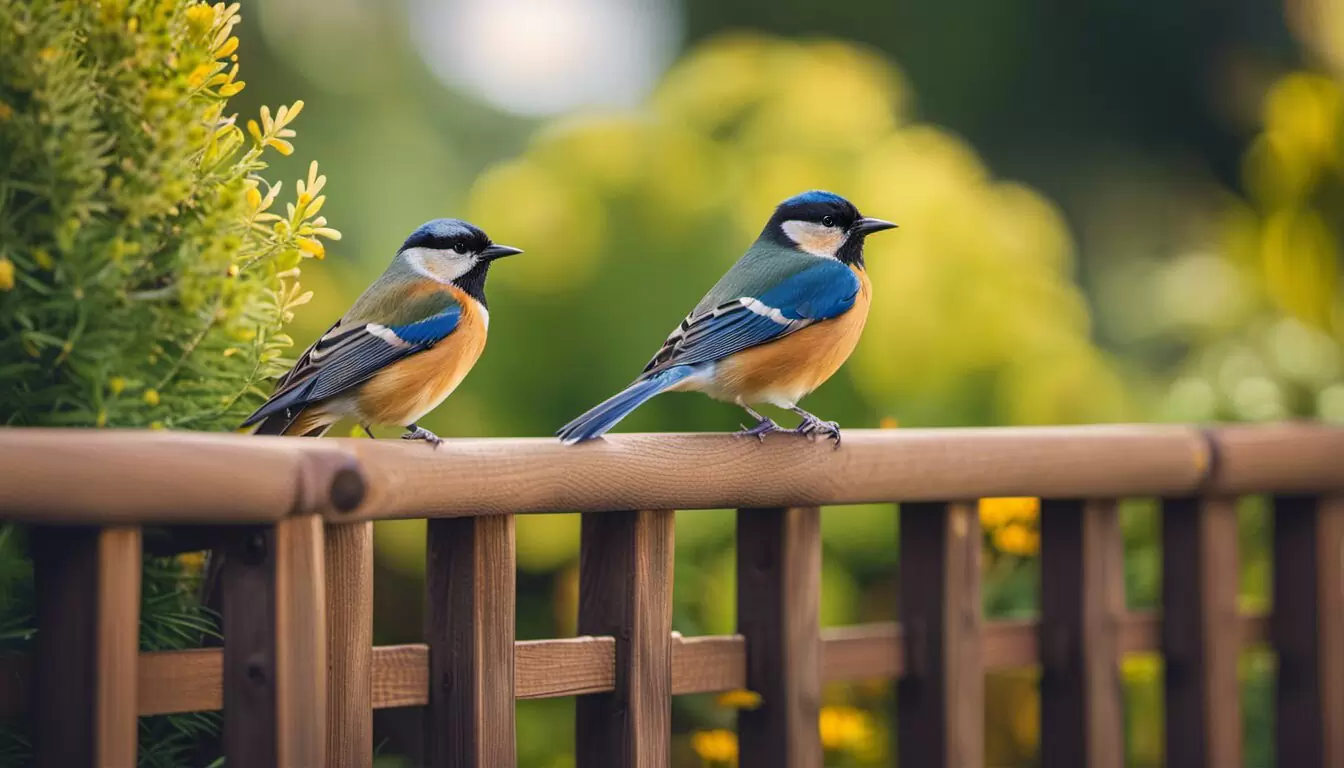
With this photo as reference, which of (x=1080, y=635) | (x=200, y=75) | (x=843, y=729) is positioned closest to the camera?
(x=200, y=75)

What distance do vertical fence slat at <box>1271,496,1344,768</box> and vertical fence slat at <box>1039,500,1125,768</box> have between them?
0.62 meters

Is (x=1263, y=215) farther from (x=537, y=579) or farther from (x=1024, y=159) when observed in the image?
(x=537, y=579)

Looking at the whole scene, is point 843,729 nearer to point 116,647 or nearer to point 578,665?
point 578,665

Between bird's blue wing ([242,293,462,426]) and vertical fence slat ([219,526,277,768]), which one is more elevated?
bird's blue wing ([242,293,462,426])

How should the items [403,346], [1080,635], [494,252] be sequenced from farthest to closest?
[1080,635] → [494,252] → [403,346]

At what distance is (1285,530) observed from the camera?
129 inches

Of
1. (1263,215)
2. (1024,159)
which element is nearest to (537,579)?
(1263,215)

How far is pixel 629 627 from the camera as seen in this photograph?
2.18 meters

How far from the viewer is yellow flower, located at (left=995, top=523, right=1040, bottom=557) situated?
139 inches

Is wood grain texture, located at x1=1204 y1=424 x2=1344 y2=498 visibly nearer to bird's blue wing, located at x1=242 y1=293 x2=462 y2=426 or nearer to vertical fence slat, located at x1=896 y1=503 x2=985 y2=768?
vertical fence slat, located at x1=896 y1=503 x2=985 y2=768

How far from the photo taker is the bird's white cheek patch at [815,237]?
8.87 feet

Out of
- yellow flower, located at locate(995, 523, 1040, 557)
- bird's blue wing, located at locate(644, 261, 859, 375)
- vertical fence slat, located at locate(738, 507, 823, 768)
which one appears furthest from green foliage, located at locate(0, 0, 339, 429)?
yellow flower, located at locate(995, 523, 1040, 557)

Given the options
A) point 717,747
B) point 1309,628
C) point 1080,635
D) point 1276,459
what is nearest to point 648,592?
point 1080,635

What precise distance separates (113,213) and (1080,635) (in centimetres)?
193
